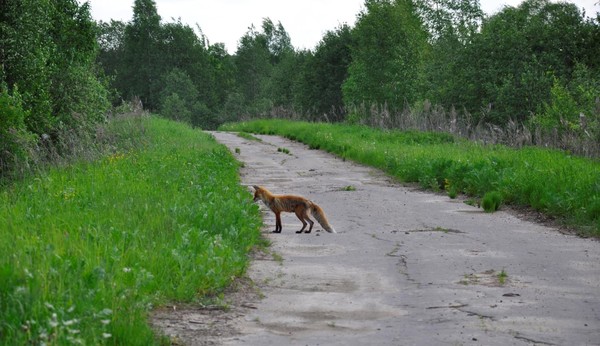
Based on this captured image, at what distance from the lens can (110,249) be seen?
730 centimetres

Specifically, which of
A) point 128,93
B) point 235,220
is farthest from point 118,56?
point 235,220

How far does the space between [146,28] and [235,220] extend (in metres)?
77.9

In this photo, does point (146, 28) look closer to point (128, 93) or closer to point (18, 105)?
point (128, 93)

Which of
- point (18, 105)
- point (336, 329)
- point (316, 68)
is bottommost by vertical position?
point (336, 329)

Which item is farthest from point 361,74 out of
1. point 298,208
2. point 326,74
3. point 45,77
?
point 298,208

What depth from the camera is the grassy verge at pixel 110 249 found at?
5.21m

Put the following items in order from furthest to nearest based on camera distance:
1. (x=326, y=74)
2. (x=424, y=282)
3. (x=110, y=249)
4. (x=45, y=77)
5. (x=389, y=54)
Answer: (x=326, y=74), (x=389, y=54), (x=45, y=77), (x=424, y=282), (x=110, y=249)

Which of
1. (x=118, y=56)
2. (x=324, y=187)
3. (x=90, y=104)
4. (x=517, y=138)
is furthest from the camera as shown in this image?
(x=118, y=56)

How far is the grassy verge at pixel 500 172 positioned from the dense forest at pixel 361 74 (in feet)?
6.33

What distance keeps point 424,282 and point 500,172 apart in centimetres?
855

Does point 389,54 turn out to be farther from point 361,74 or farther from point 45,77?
point 45,77

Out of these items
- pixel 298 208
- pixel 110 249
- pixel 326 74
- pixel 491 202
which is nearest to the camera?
pixel 110 249

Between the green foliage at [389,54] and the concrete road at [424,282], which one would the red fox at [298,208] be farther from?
the green foliage at [389,54]

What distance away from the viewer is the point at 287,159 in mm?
25562
